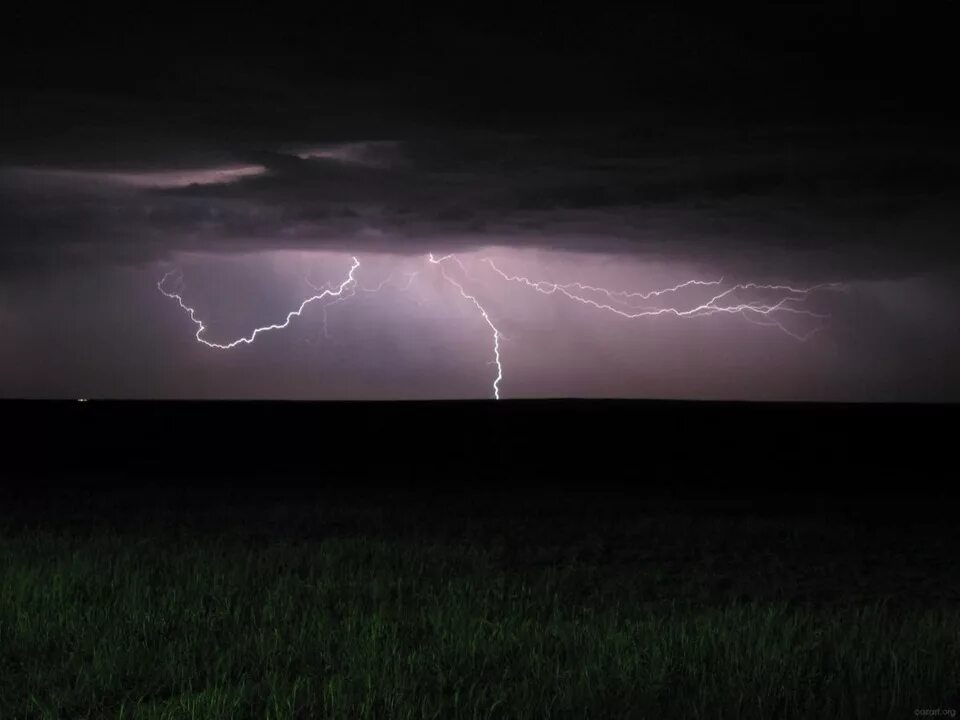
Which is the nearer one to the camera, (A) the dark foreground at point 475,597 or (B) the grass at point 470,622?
(B) the grass at point 470,622

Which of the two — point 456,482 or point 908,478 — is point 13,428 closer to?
point 456,482

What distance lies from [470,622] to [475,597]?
1.34 meters

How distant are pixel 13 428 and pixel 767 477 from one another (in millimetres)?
33632

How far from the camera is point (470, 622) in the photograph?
9.19 metres

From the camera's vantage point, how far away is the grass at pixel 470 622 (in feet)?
22.8

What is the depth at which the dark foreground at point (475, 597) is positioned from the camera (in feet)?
23.2

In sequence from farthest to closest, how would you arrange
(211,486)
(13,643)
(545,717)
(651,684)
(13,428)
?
(13,428), (211,486), (13,643), (651,684), (545,717)

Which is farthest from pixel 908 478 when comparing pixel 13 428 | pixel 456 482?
pixel 13 428

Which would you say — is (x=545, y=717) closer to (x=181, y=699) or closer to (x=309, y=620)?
(x=181, y=699)

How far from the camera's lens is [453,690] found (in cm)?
729

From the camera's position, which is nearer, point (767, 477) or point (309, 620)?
point (309, 620)

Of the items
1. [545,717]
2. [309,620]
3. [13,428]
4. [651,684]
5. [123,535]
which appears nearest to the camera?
[545,717]

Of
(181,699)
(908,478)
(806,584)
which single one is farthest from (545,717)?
(908,478)

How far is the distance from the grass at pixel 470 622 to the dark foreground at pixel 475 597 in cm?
3
